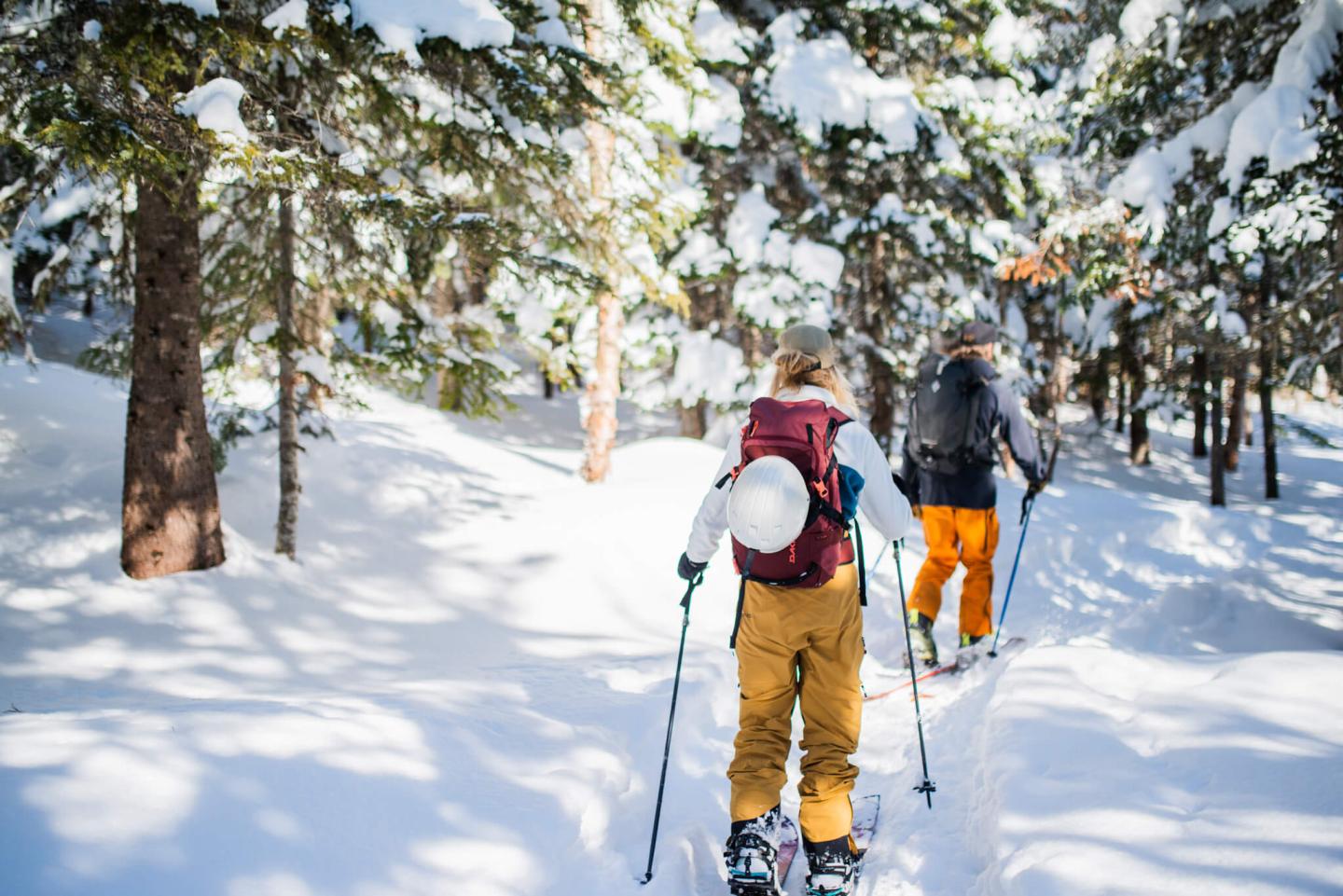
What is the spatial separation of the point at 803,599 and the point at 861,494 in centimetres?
50

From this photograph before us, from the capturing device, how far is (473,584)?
24.9ft

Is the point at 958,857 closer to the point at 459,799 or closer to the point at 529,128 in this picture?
the point at 459,799

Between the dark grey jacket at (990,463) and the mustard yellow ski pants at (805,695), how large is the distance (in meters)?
2.73

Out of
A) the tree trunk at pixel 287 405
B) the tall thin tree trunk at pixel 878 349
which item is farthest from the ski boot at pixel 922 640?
the tall thin tree trunk at pixel 878 349

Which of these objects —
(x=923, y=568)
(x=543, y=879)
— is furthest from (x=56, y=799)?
(x=923, y=568)

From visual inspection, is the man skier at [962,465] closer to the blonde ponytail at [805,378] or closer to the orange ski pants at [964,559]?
the orange ski pants at [964,559]

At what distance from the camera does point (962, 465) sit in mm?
5602

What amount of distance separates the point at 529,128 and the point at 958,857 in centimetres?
603

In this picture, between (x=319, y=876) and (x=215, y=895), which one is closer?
(x=215, y=895)

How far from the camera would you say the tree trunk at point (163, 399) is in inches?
240

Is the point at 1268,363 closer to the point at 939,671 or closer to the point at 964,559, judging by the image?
the point at 964,559

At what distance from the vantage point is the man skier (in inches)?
218

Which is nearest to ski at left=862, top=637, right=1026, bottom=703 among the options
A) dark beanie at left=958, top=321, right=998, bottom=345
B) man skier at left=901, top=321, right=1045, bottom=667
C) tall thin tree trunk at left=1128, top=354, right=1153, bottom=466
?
man skier at left=901, top=321, right=1045, bottom=667

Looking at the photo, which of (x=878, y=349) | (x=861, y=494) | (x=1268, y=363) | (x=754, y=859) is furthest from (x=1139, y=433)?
(x=754, y=859)
